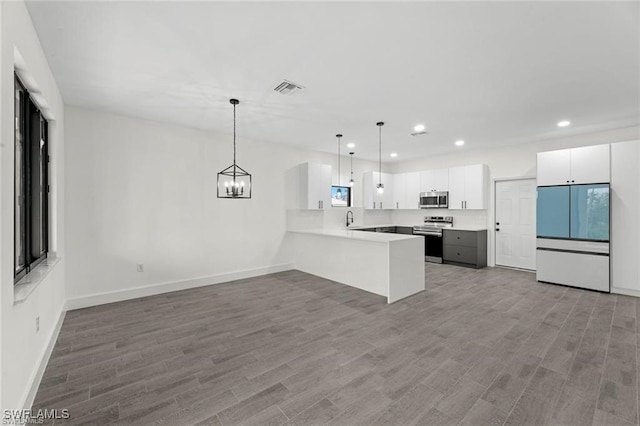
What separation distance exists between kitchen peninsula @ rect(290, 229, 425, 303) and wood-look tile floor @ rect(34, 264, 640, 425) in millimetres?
361

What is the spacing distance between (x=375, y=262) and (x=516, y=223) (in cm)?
402

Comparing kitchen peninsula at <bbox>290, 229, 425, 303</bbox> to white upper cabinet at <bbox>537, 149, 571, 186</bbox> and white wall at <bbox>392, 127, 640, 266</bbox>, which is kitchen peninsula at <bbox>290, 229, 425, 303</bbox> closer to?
white upper cabinet at <bbox>537, 149, 571, 186</bbox>

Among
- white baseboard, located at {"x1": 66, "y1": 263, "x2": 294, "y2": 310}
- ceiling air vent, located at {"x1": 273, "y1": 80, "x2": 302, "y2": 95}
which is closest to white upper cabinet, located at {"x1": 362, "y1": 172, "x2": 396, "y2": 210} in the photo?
white baseboard, located at {"x1": 66, "y1": 263, "x2": 294, "y2": 310}

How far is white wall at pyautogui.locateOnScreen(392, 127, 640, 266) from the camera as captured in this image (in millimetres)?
5301

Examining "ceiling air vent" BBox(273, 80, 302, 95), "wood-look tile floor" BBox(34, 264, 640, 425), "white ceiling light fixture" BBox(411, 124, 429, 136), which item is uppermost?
"ceiling air vent" BBox(273, 80, 302, 95)

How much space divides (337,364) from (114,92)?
4191 mm

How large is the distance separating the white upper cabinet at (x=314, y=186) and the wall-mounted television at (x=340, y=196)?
72 cm

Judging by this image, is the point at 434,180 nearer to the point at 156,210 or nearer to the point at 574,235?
the point at 574,235

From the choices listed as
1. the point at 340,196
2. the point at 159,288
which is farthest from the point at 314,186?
the point at 159,288

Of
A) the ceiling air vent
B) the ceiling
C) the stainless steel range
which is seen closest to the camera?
the ceiling

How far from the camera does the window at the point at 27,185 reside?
238 cm

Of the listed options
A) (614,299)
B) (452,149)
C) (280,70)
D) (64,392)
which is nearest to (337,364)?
(64,392)

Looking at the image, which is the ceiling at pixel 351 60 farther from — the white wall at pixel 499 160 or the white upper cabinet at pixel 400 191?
the white upper cabinet at pixel 400 191

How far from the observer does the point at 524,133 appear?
17.7 ft
